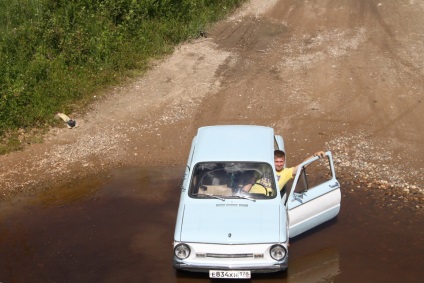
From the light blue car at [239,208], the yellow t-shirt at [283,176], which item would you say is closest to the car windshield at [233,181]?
the light blue car at [239,208]

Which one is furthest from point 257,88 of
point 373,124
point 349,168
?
point 349,168

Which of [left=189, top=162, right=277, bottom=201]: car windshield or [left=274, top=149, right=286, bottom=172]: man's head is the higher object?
[left=189, top=162, right=277, bottom=201]: car windshield

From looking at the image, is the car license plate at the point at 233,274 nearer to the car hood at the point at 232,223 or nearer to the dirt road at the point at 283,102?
the car hood at the point at 232,223

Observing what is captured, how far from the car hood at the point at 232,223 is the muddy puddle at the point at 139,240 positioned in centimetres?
78

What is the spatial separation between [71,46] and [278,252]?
1018 cm

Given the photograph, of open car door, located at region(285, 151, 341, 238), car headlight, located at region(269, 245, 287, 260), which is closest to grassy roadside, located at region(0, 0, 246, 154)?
open car door, located at region(285, 151, 341, 238)

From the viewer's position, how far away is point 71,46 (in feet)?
55.6

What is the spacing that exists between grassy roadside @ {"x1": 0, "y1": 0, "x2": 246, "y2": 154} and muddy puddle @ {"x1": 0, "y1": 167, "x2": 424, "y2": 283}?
2.85m

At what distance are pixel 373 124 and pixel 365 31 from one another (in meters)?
5.99

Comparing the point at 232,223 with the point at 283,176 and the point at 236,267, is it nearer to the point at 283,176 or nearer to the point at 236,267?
the point at 236,267

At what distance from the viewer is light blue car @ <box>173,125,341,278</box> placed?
8.75m

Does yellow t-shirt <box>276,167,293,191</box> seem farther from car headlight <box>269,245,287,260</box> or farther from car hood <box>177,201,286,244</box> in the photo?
car headlight <box>269,245,287,260</box>

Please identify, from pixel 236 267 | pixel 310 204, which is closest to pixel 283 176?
pixel 310 204

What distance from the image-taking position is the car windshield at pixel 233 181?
9.59 metres
